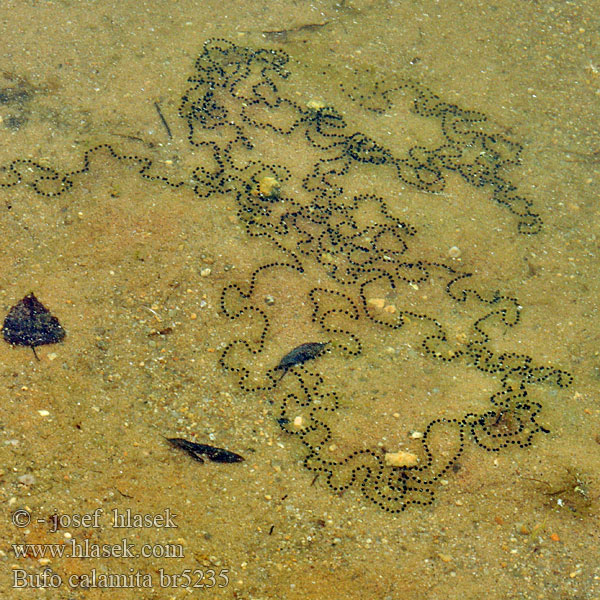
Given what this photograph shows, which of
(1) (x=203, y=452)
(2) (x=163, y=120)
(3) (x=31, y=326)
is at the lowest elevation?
(1) (x=203, y=452)

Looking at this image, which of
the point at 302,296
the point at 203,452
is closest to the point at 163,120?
the point at 302,296

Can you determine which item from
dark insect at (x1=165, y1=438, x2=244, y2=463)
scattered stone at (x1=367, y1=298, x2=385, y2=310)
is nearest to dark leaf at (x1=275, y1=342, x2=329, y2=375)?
scattered stone at (x1=367, y1=298, x2=385, y2=310)

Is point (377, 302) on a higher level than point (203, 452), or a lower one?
higher

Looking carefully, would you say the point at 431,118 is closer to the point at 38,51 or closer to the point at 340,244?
the point at 340,244

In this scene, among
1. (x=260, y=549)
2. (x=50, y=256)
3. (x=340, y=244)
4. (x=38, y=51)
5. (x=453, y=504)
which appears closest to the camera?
→ (x=260, y=549)

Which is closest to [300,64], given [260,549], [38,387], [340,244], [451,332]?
[340,244]

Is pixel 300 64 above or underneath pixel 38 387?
above

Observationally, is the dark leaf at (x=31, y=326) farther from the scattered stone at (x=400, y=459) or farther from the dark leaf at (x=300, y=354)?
the scattered stone at (x=400, y=459)

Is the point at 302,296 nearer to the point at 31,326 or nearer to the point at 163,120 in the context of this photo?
the point at 31,326

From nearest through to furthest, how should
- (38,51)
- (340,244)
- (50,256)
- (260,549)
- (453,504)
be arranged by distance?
(260,549)
(453,504)
(50,256)
(340,244)
(38,51)
